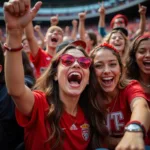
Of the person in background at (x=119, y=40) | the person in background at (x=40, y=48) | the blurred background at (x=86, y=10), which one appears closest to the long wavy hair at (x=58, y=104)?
the person in background at (x=40, y=48)

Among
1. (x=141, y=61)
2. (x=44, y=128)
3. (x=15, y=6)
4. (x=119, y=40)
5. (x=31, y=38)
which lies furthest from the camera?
(x=119, y=40)

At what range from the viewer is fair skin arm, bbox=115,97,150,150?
1.27 meters

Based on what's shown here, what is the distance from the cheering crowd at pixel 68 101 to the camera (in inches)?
56.4

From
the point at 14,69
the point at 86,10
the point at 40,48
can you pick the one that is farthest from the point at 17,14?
the point at 86,10

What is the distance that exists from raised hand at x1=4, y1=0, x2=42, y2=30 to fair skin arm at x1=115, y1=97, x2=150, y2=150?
0.86 meters

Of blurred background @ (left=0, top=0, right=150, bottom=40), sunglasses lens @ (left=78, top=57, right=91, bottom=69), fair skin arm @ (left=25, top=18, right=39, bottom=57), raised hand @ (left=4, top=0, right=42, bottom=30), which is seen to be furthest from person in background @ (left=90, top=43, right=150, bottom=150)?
blurred background @ (left=0, top=0, right=150, bottom=40)

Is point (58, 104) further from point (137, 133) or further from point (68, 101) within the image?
point (137, 133)

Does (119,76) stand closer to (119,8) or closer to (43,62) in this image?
(43,62)

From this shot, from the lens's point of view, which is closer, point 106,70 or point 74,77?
point 74,77

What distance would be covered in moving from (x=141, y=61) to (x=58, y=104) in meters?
1.17

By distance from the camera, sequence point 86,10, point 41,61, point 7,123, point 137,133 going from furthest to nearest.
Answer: point 86,10
point 41,61
point 7,123
point 137,133

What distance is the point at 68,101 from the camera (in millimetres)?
1992

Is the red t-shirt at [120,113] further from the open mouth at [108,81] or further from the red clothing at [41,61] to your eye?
the red clothing at [41,61]

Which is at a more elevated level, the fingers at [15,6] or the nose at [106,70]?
the fingers at [15,6]
